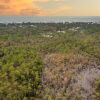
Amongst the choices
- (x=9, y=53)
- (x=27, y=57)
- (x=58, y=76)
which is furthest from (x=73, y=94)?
(x=9, y=53)

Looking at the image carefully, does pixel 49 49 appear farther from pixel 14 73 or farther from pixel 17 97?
pixel 17 97

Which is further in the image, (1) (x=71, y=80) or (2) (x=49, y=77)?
(2) (x=49, y=77)

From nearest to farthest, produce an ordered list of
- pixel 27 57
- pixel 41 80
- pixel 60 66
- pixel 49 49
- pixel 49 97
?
pixel 49 97 → pixel 41 80 → pixel 60 66 → pixel 27 57 → pixel 49 49

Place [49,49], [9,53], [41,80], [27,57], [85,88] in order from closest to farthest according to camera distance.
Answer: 1. [85,88]
2. [41,80]
3. [27,57]
4. [9,53]
5. [49,49]

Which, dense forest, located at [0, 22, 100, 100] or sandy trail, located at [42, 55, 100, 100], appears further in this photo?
dense forest, located at [0, 22, 100, 100]

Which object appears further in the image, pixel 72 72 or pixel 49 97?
pixel 72 72

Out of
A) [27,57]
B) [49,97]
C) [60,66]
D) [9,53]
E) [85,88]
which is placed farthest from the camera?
[9,53]

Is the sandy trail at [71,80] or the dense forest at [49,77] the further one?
the dense forest at [49,77]

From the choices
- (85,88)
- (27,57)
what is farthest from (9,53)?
(85,88)

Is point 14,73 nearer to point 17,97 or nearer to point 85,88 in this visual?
point 17,97
